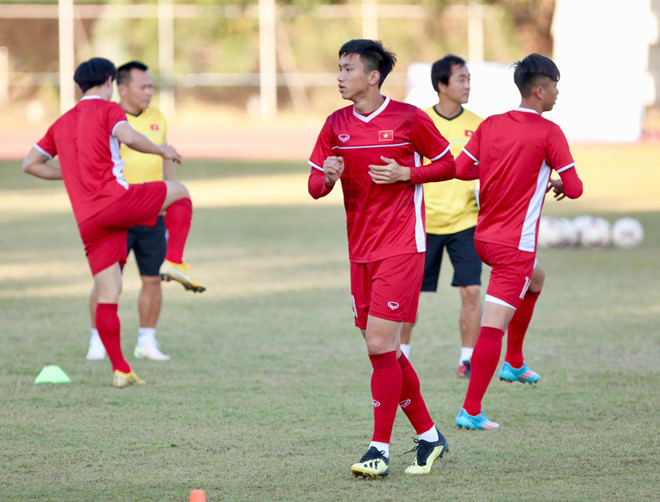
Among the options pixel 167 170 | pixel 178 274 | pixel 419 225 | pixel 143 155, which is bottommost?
pixel 178 274

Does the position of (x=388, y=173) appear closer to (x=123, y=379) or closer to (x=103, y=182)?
(x=103, y=182)

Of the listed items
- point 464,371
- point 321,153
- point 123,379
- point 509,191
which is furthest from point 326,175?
point 464,371

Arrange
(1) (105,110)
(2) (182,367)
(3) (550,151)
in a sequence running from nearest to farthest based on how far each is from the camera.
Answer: (3) (550,151)
(1) (105,110)
(2) (182,367)

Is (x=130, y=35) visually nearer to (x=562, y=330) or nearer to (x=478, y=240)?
(x=562, y=330)

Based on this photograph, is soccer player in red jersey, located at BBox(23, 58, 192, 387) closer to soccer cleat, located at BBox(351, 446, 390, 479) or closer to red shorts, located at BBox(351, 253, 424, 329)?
red shorts, located at BBox(351, 253, 424, 329)

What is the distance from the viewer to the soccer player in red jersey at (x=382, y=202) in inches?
196

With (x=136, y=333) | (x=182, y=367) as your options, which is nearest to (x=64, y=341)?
(x=136, y=333)

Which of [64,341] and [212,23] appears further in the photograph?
[212,23]

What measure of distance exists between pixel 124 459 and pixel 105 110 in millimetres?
2542

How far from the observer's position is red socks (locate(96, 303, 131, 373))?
6.92 meters

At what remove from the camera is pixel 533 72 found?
18.9ft

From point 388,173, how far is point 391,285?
1.89 feet

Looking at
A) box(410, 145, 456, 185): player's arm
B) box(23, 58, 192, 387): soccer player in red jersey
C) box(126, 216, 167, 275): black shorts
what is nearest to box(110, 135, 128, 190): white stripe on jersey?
box(23, 58, 192, 387): soccer player in red jersey

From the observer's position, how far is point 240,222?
16672 mm
